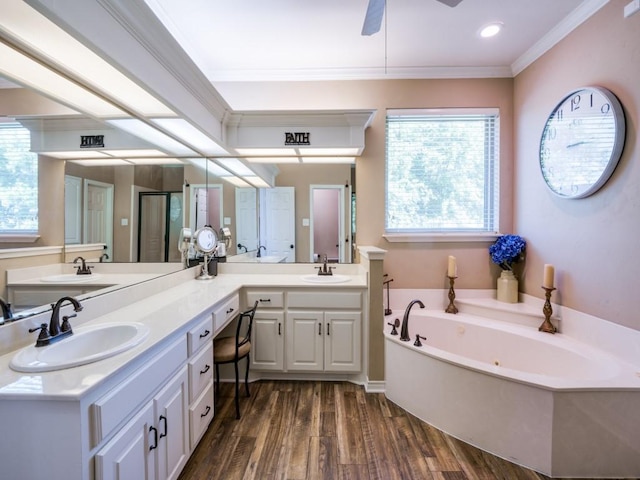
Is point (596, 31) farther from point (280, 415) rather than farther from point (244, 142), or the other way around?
point (280, 415)

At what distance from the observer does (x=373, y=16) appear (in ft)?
5.11

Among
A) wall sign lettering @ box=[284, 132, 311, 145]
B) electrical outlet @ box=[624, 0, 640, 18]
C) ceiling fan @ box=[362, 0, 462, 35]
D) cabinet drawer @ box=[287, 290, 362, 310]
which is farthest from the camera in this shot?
wall sign lettering @ box=[284, 132, 311, 145]

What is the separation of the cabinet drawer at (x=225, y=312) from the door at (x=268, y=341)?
0.24 metres

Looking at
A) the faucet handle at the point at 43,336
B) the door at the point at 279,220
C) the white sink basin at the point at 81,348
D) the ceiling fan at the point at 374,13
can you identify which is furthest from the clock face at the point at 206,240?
the ceiling fan at the point at 374,13

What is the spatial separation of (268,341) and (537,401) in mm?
1838

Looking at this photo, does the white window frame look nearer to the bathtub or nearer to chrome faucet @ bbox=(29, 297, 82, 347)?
chrome faucet @ bbox=(29, 297, 82, 347)

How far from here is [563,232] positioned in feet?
7.32

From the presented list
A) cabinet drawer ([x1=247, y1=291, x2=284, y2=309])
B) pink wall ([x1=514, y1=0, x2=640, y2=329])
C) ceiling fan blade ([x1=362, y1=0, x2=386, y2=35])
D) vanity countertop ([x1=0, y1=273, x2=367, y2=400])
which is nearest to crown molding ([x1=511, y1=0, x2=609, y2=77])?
pink wall ([x1=514, y1=0, x2=640, y2=329])

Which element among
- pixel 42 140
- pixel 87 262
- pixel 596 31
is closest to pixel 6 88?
pixel 42 140

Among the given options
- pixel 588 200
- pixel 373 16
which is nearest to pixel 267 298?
pixel 373 16

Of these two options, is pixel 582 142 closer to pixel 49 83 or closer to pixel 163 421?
pixel 163 421

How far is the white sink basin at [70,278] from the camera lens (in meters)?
1.33

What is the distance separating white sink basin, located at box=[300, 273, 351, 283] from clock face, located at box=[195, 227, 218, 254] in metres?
0.93

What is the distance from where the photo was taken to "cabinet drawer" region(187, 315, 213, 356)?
5.12 ft
